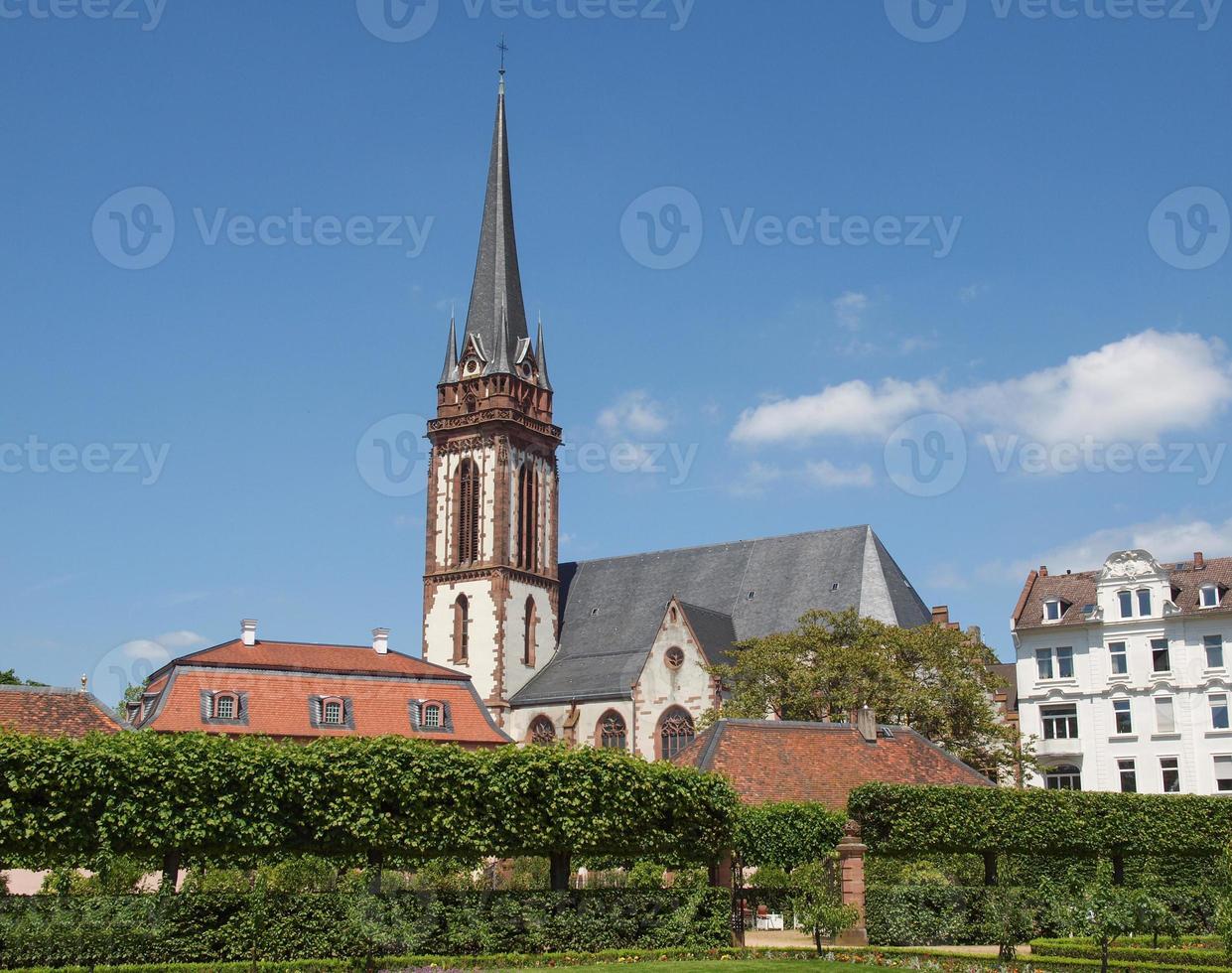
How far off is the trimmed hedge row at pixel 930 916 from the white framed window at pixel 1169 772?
90.5ft

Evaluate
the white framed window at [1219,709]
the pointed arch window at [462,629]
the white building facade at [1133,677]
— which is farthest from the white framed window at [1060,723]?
the pointed arch window at [462,629]

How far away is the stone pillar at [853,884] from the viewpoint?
38.0 meters

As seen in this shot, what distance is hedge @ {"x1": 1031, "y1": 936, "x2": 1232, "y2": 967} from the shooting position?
29781 mm

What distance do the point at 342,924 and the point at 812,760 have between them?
20452 mm

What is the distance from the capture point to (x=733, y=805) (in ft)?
128

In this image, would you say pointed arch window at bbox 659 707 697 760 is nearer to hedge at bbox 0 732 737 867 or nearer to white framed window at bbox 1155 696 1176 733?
white framed window at bbox 1155 696 1176 733

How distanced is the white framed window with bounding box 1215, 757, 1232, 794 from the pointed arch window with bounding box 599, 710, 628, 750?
31.7 m

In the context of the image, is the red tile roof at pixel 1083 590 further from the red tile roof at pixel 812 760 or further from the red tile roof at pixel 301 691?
the red tile roof at pixel 301 691

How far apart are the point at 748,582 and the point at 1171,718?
1142 inches

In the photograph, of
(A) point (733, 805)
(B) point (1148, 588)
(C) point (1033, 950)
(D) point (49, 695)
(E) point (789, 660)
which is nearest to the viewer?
(C) point (1033, 950)

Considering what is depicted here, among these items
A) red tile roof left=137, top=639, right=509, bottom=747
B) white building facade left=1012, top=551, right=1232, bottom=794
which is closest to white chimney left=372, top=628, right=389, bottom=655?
red tile roof left=137, top=639, right=509, bottom=747

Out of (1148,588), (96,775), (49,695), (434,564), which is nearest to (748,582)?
(434,564)

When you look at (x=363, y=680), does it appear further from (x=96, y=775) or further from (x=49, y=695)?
(x=96, y=775)

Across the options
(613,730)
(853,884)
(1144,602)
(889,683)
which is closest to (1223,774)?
(1144,602)
